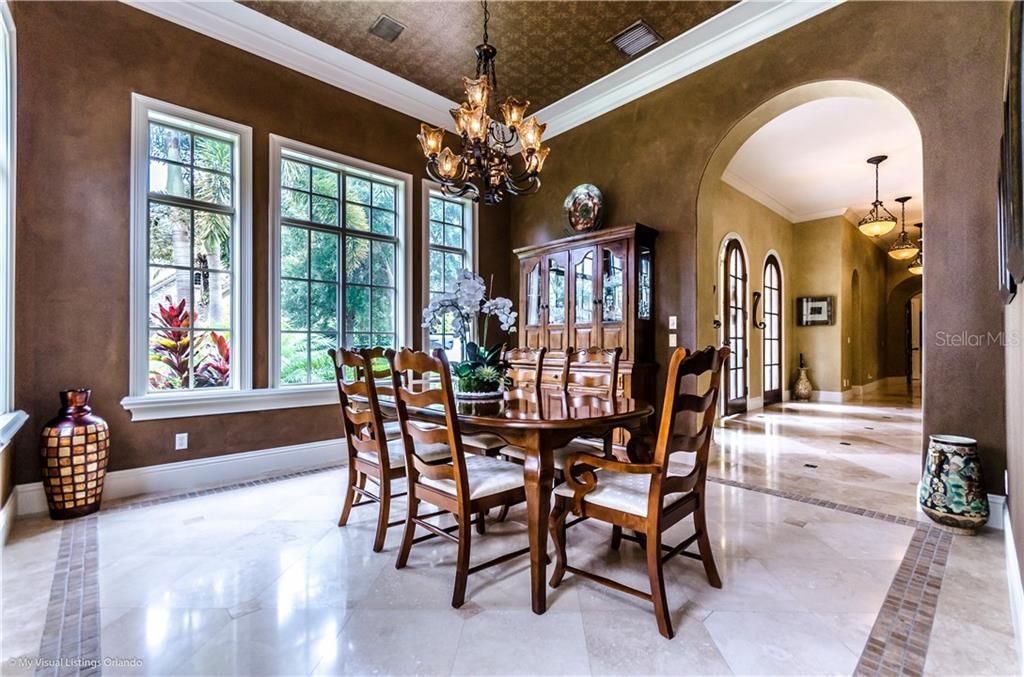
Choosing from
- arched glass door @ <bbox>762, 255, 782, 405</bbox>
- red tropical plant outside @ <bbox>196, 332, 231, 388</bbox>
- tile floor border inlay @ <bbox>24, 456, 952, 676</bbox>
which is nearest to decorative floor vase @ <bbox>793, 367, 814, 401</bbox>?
arched glass door @ <bbox>762, 255, 782, 405</bbox>

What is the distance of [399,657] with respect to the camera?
1477 millimetres

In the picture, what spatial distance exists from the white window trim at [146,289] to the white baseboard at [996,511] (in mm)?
4843

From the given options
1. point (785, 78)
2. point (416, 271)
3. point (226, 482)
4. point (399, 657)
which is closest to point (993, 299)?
point (785, 78)

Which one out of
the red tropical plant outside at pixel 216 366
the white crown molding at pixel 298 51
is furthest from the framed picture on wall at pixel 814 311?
the red tropical plant outside at pixel 216 366

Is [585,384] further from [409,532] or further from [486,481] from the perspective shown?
[409,532]

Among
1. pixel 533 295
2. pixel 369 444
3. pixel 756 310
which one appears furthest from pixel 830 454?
pixel 369 444

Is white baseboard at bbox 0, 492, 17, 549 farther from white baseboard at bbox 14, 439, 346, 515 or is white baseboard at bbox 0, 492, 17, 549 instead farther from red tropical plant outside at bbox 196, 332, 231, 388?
red tropical plant outside at bbox 196, 332, 231, 388

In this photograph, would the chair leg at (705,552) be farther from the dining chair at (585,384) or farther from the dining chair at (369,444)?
the dining chair at (369,444)

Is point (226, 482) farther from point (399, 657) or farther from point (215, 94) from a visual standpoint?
point (215, 94)

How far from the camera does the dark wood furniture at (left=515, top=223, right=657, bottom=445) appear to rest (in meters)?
4.00

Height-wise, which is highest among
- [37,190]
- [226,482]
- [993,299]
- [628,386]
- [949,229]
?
[37,190]

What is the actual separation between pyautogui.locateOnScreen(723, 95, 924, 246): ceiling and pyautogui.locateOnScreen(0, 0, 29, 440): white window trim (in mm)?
5333

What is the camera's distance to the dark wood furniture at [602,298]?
4.00 m

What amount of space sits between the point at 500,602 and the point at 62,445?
9.02ft
